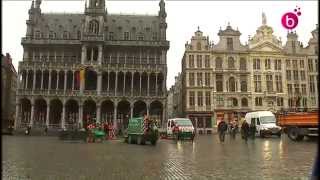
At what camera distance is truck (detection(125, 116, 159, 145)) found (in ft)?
82.4

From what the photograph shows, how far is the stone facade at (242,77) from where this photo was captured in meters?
64.7

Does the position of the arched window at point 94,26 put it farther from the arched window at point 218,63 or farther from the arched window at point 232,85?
the arched window at point 232,85

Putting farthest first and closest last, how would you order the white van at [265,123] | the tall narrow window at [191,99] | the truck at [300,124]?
the tall narrow window at [191,99], the white van at [265,123], the truck at [300,124]

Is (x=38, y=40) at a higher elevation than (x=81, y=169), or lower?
higher

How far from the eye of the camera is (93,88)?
209 ft

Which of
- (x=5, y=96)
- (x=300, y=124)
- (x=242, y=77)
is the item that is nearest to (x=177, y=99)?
(x=242, y=77)

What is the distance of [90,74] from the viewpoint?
208 ft

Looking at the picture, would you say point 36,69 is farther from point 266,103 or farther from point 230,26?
point 266,103

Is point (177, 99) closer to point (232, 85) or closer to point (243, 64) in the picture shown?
point (232, 85)

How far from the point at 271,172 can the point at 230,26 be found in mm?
58866

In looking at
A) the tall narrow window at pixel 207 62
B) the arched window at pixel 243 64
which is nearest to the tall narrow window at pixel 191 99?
the tall narrow window at pixel 207 62

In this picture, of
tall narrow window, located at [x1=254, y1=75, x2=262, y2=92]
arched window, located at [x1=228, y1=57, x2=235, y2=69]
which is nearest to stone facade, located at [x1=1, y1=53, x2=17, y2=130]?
arched window, located at [x1=228, y1=57, x2=235, y2=69]

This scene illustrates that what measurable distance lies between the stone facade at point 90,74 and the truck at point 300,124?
3261 centimetres

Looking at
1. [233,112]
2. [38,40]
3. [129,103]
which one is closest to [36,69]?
[38,40]
